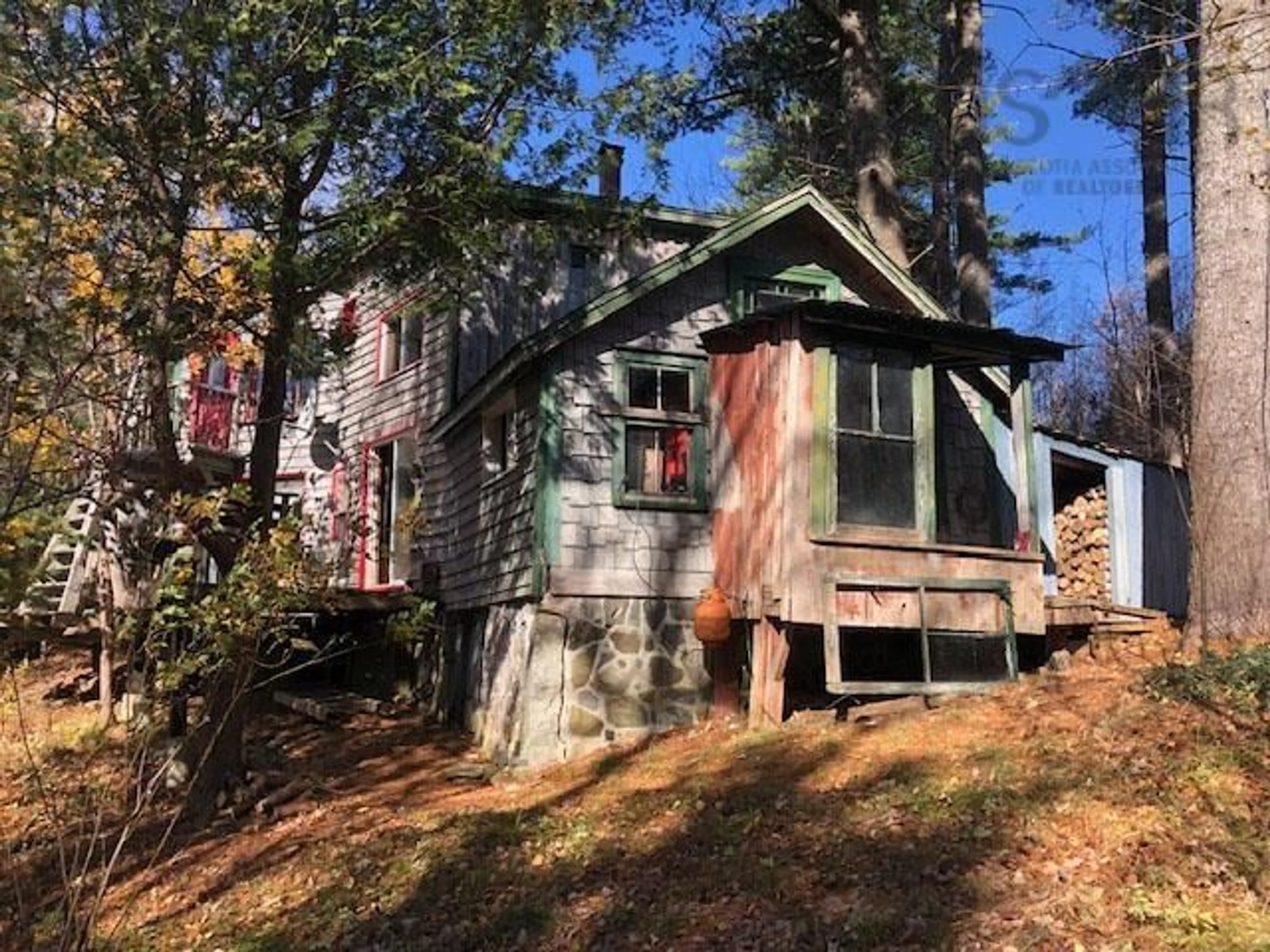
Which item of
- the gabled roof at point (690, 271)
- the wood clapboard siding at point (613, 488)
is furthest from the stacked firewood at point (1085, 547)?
the wood clapboard siding at point (613, 488)

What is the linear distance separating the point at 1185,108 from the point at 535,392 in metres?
11.5

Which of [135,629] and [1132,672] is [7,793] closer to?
[135,629]

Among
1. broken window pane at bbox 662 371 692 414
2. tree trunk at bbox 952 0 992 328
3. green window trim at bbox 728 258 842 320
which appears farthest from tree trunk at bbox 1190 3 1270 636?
tree trunk at bbox 952 0 992 328

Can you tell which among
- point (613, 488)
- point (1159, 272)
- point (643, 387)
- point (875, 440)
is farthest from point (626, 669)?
point (1159, 272)

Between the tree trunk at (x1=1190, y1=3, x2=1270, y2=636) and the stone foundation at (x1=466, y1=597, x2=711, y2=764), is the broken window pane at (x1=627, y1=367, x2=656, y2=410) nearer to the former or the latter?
the stone foundation at (x1=466, y1=597, x2=711, y2=764)

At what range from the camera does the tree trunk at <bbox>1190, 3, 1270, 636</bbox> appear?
868 centimetres

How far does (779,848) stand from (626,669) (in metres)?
4.40

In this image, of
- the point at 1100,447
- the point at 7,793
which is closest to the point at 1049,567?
the point at 1100,447

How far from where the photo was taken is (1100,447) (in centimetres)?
1373

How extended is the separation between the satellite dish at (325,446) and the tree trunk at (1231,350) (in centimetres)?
1364

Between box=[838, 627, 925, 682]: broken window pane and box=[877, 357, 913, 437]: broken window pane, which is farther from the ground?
box=[877, 357, 913, 437]: broken window pane

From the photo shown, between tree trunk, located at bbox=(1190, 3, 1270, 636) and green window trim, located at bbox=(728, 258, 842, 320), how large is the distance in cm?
426

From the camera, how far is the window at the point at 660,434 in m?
11.7

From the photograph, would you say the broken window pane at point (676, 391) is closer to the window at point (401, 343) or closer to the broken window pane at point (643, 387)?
the broken window pane at point (643, 387)
